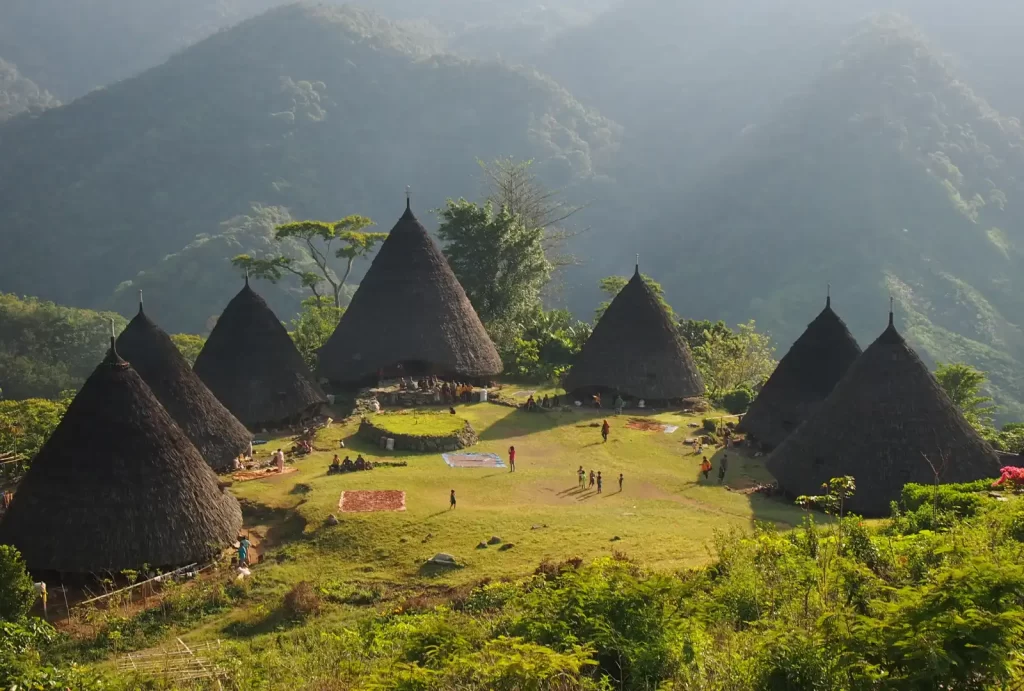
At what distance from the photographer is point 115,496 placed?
55.6ft

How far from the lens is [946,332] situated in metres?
70.6

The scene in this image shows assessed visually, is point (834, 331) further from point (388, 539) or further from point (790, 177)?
point (790, 177)

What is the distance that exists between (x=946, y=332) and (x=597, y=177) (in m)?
47.4

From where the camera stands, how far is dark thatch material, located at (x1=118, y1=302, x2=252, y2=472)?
22.8 meters

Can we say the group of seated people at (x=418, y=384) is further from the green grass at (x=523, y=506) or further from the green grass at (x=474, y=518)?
the green grass at (x=523, y=506)

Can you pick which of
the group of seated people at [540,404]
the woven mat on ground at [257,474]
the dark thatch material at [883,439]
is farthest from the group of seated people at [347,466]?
the dark thatch material at [883,439]

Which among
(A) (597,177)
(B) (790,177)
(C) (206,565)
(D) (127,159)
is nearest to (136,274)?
(D) (127,159)

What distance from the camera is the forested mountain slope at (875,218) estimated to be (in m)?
73.7

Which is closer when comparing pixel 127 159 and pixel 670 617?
pixel 670 617

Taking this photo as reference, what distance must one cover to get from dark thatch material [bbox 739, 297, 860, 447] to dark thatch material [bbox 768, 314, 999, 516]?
431 cm

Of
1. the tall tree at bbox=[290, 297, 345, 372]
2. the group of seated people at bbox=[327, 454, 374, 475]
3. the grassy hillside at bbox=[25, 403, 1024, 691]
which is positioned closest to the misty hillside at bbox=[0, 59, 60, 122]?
the tall tree at bbox=[290, 297, 345, 372]

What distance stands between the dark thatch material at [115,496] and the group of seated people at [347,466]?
4.18m

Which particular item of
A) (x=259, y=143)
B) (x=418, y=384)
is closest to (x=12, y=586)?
(x=418, y=384)

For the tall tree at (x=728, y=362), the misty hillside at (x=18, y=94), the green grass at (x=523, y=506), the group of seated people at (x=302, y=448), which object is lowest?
the green grass at (x=523, y=506)
